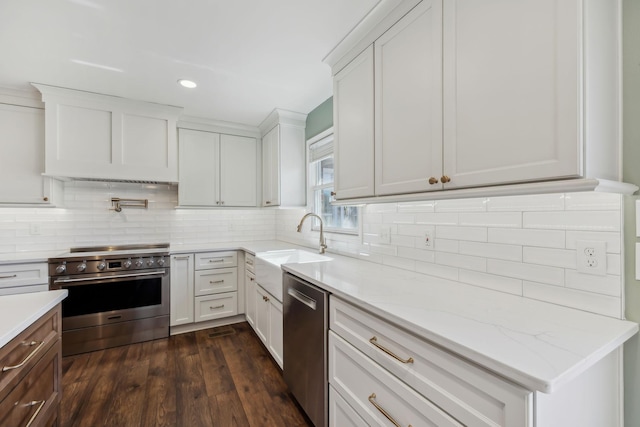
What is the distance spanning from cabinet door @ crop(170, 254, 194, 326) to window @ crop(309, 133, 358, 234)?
4.72ft

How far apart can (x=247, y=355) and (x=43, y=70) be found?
2816 mm

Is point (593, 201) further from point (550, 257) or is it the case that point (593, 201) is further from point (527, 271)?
point (527, 271)

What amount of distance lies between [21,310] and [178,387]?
4.34 feet

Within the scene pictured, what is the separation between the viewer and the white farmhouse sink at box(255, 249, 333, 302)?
2078 millimetres

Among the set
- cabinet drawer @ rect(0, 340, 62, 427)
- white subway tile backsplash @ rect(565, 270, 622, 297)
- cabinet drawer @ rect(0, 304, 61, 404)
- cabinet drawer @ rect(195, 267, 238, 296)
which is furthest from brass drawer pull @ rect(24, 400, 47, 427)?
white subway tile backsplash @ rect(565, 270, 622, 297)

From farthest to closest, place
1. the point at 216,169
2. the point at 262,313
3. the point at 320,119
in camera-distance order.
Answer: the point at 216,169, the point at 320,119, the point at 262,313

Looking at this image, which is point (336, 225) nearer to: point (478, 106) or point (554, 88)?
point (478, 106)

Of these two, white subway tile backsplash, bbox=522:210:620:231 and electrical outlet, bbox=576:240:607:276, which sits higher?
white subway tile backsplash, bbox=522:210:620:231

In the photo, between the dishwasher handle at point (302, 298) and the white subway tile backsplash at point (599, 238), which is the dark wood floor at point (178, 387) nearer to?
the dishwasher handle at point (302, 298)

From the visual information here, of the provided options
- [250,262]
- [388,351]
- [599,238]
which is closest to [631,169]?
[599,238]

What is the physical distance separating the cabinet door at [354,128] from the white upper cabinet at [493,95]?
0.05m

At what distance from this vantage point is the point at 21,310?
110 cm

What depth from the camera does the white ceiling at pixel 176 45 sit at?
1.51 meters

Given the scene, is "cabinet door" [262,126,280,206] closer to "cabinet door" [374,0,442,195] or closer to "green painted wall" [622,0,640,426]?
"cabinet door" [374,0,442,195]
